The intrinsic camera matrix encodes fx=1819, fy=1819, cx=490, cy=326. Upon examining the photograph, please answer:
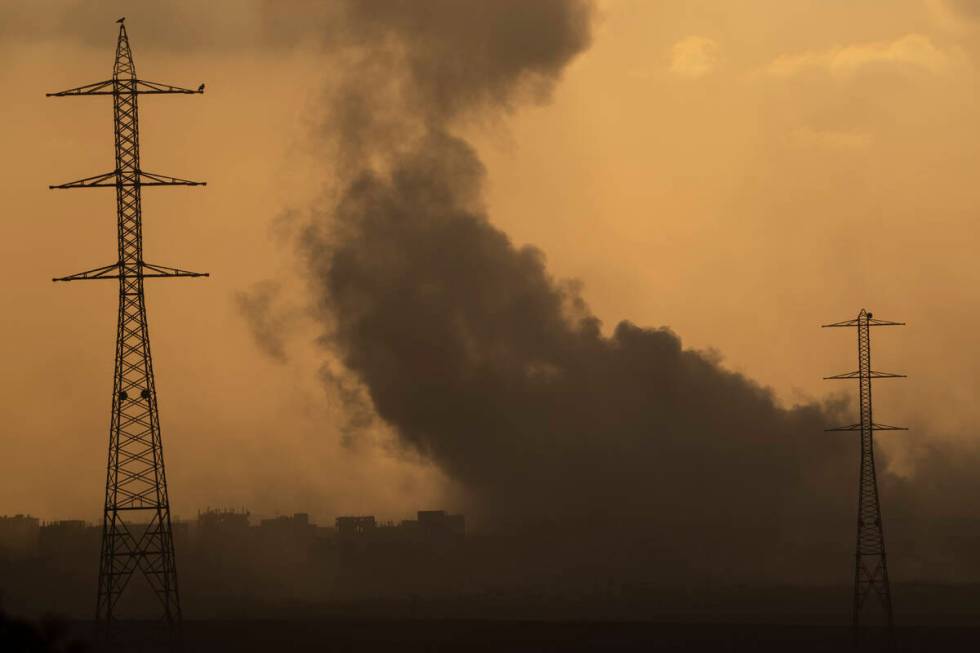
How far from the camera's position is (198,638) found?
530 feet

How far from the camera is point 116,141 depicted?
109 m

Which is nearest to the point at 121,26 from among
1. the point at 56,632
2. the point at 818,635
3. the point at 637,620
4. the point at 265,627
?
the point at 56,632

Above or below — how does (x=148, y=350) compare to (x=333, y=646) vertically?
above

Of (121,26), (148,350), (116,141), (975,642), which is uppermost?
(121,26)

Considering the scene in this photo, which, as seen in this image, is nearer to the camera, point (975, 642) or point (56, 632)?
point (56, 632)

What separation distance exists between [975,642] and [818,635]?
557 inches

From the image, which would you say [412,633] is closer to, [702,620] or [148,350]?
[702,620]

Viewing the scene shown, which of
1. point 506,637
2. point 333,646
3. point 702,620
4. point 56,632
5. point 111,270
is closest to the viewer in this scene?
point 56,632

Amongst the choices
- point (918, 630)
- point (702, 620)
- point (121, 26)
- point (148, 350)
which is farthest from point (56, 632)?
point (702, 620)

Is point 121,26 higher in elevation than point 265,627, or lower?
higher

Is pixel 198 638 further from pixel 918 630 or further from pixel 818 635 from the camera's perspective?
pixel 918 630

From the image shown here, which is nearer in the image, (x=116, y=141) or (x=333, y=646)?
(x=116, y=141)

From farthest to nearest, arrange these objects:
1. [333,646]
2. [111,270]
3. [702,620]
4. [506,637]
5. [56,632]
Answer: [702,620], [506,637], [333,646], [111,270], [56,632]

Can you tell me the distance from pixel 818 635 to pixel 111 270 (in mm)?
86564
